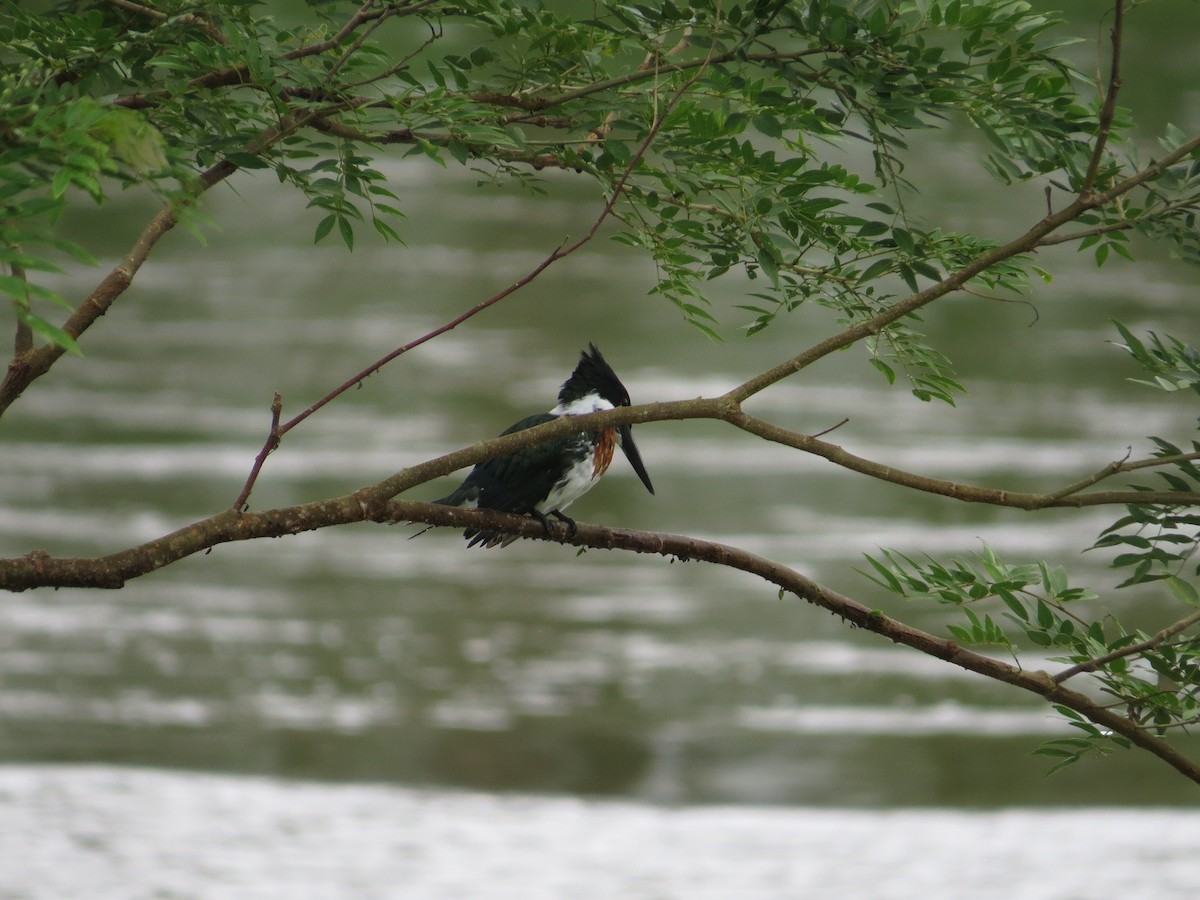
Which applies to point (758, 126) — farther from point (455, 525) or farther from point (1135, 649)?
point (1135, 649)

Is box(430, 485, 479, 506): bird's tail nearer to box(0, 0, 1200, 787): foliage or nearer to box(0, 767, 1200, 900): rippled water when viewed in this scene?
box(0, 0, 1200, 787): foliage

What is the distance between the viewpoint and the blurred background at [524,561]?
6.02 meters

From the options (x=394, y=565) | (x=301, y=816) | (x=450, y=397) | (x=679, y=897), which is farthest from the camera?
(x=450, y=397)

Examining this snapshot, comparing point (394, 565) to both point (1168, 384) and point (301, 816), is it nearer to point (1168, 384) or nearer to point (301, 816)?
point (301, 816)

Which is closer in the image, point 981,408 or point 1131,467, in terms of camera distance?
point 1131,467

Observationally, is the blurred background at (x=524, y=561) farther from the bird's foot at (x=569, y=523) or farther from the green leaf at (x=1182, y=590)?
the green leaf at (x=1182, y=590)

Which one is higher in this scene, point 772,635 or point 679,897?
point 772,635

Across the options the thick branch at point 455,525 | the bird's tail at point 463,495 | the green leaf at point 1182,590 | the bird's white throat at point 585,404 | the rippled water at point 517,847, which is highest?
the bird's white throat at point 585,404

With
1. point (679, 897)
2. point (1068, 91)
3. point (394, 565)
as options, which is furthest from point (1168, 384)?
point (394, 565)

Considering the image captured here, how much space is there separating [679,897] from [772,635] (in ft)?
6.74

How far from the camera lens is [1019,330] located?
36.6ft

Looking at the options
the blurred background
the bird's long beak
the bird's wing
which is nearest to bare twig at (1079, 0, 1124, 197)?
the bird's wing

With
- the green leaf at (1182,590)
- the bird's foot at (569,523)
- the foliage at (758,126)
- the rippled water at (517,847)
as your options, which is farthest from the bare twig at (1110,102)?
the rippled water at (517,847)

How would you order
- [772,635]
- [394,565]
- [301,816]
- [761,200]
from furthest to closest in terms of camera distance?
[394,565], [772,635], [301,816], [761,200]
